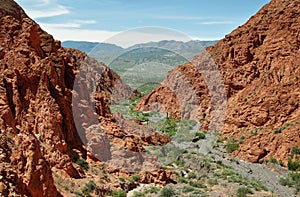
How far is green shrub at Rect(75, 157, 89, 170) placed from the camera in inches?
600

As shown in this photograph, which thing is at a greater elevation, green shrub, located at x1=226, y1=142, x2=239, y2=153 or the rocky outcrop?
the rocky outcrop

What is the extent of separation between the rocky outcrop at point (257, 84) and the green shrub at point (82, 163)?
13.8 m

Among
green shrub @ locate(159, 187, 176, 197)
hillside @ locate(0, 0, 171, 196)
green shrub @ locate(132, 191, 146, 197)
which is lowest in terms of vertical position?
green shrub @ locate(159, 187, 176, 197)

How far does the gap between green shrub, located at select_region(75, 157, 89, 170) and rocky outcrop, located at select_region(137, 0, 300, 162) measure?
13844 mm

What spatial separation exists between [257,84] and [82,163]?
2260 cm

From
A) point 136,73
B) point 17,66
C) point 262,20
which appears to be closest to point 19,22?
point 17,66

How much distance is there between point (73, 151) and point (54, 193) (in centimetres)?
514

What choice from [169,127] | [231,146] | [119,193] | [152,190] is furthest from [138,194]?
[169,127]

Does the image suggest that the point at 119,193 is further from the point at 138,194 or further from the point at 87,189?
the point at 87,189

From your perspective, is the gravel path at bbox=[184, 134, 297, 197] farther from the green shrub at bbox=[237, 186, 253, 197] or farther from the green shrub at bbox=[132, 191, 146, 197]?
the green shrub at bbox=[132, 191, 146, 197]

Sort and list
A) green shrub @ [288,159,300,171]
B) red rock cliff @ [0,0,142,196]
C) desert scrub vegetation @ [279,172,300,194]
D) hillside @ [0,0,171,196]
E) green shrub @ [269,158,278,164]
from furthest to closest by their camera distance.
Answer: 1. green shrub @ [269,158,278,164]
2. green shrub @ [288,159,300,171]
3. desert scrub vegetation @ [279,172,300,194]
4. hillside @ [0,0,171,196]
5. red rock cliff @ [0,0,142,196]

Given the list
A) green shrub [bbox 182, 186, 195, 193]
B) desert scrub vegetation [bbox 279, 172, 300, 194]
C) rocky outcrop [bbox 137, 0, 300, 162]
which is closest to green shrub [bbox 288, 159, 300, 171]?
rocky outcrop [bbox 137, 0, 300, 162]

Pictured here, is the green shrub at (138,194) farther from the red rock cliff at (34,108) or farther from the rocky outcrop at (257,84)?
the rocky outcrop at (257,84)

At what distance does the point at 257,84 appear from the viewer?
33.4 m
